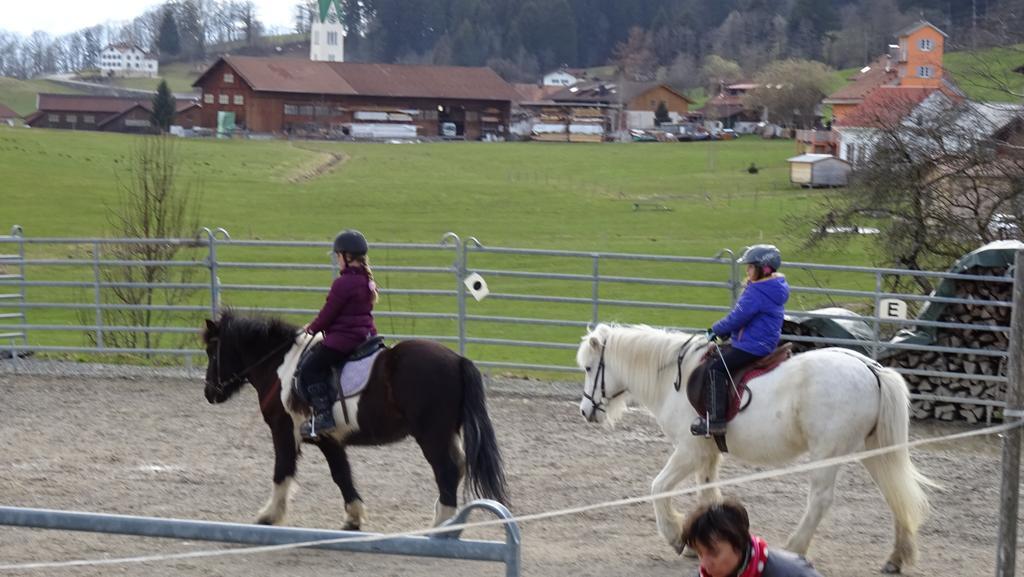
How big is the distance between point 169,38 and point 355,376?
6591 inches

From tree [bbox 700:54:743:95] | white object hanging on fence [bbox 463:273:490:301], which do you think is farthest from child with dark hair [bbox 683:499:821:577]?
tree [bbox 700:54:743:95]

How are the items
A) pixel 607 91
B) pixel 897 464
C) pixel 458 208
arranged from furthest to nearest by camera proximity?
pixel 607 91 → pixel 458 208 → pixel 897 464

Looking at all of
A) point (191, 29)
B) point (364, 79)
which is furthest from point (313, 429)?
point (191, 29)

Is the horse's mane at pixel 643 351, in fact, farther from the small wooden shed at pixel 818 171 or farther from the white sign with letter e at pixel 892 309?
the small wooden shed at pixel 818 171

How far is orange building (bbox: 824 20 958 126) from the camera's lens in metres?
32.2

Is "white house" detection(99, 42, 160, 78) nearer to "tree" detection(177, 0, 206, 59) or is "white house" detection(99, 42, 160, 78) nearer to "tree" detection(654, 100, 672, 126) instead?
"tree" detection(177, 0, 206, 59)

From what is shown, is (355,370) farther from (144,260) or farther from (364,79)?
(364,79)

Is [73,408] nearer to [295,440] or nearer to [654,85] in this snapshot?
[295,440]

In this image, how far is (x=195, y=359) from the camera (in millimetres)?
15352

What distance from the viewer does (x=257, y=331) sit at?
304 inches

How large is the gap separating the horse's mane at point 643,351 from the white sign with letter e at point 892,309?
5.01 m

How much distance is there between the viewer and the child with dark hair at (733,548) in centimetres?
347

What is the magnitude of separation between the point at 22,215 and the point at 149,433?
3046 centimetres

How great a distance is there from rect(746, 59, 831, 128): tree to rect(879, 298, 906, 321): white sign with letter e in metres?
80.6
